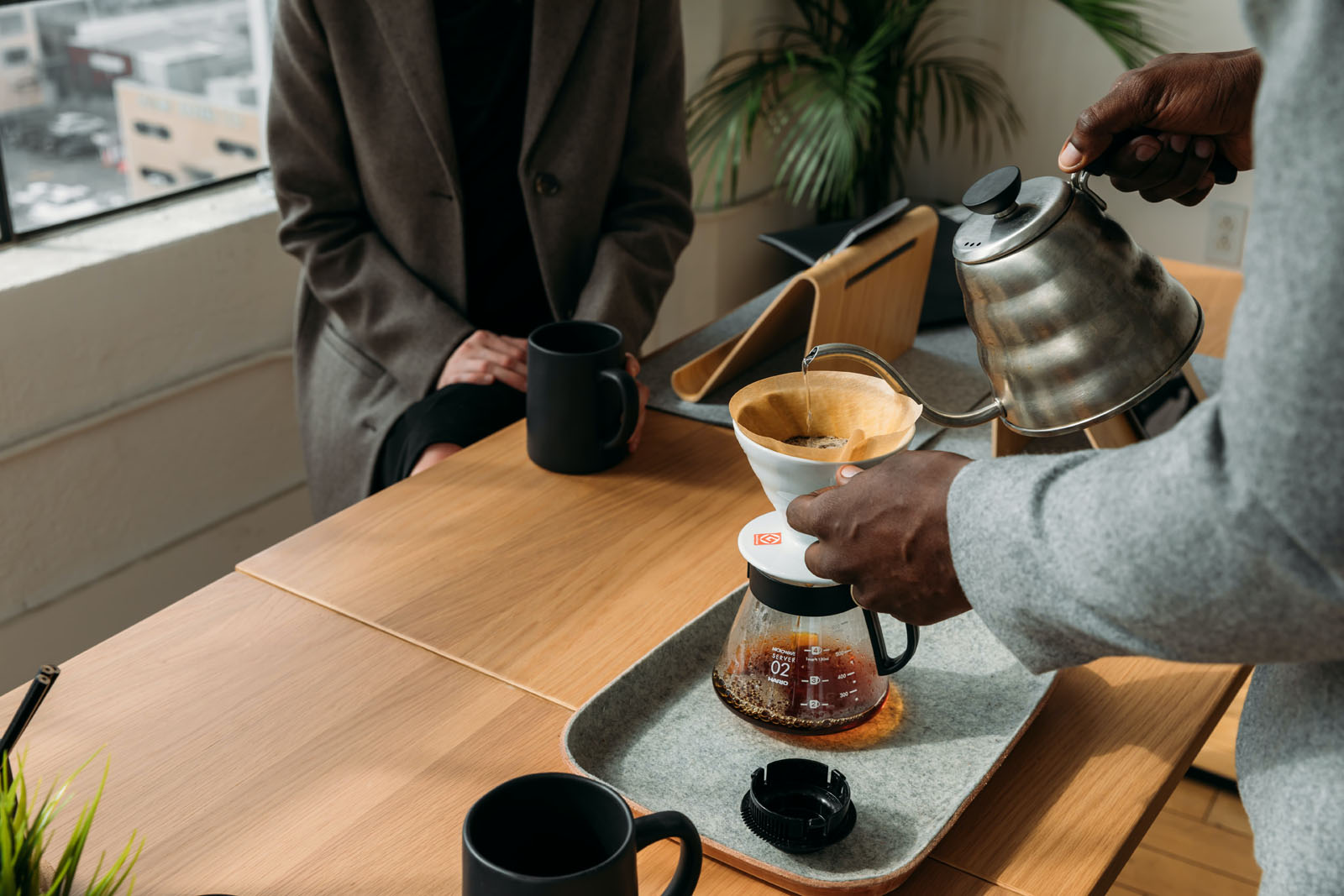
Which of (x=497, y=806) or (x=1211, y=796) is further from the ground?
(x=497, y=806)

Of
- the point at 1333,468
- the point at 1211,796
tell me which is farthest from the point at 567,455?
the point at 1211,796

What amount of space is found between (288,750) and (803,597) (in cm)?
38

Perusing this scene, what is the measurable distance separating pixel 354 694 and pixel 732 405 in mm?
359

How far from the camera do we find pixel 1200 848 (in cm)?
181

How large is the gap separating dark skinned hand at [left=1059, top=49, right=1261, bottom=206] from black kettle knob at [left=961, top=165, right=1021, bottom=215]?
0.10 metres

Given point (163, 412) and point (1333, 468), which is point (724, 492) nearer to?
point (1333, 468)

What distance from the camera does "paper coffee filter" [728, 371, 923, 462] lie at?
0.91 m

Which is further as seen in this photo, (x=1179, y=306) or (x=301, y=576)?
(x=301, y=576)

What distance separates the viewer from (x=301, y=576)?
1.03 metres

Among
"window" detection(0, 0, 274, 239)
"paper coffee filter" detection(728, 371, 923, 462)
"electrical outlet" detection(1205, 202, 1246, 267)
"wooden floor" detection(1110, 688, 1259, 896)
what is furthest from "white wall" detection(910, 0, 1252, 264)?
"paper coffee filter" detection(728, 371, 923, 462)

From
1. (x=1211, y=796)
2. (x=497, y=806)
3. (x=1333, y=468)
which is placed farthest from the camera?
(x=1211, y=796)

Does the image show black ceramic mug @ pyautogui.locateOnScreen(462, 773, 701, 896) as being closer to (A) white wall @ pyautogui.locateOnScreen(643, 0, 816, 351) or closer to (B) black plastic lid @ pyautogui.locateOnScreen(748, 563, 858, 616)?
(B) black plastic lid @ pyautogui.locateOnScreen(748, 563, 858, 616)

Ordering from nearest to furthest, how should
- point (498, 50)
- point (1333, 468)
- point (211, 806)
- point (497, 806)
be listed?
point (1333, 468) → point (497, 806) → point (211, 806) → point (498, 50)

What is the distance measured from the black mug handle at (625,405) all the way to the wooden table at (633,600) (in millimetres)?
38
